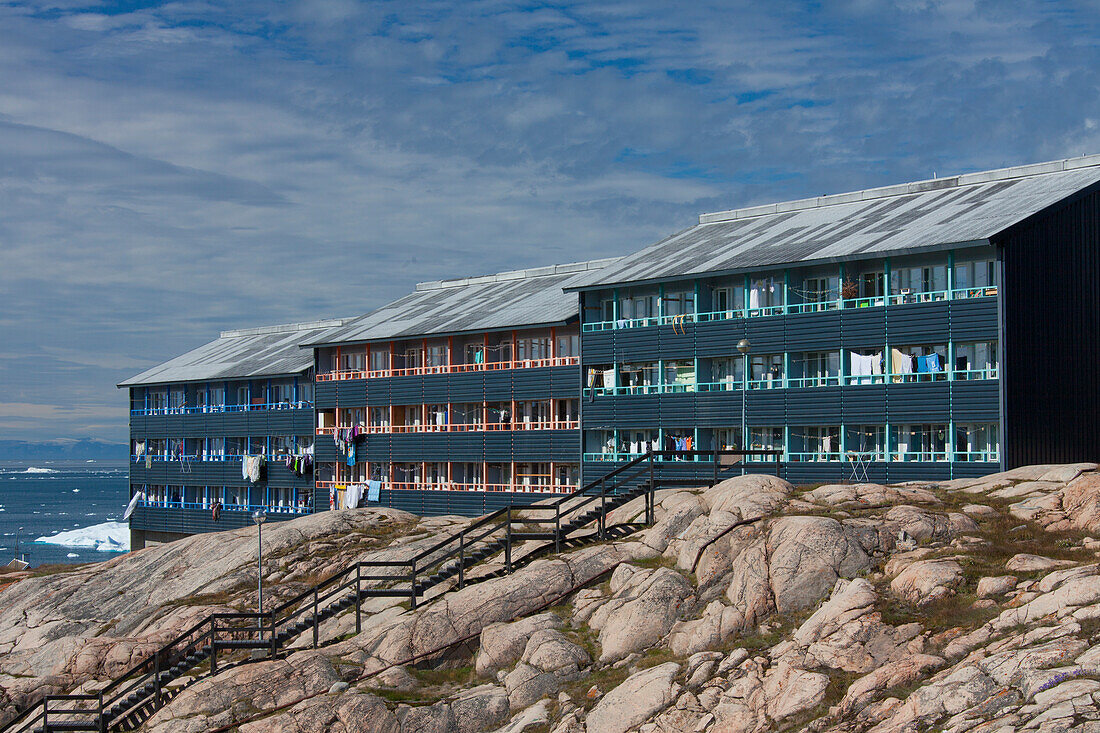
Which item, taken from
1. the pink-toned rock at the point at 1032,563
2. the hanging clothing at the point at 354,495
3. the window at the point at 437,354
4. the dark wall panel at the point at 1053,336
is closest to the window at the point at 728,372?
the dark wall panel at the point at 1053,336

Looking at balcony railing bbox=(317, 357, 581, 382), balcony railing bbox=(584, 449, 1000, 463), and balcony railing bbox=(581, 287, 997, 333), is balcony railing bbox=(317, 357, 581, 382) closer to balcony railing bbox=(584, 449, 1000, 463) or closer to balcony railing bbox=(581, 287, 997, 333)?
balcony railing bbox=(581, 287, 997, 333)

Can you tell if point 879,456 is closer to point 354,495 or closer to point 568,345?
point 568,345

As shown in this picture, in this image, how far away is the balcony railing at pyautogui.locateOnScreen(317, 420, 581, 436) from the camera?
6349cm

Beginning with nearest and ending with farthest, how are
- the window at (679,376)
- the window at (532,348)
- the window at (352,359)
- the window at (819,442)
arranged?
the window at (819,442) < the window at (679,376) < the window at (532,348) < the window at (352,359)

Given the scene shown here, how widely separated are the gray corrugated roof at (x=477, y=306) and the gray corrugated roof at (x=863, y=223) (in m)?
5.33

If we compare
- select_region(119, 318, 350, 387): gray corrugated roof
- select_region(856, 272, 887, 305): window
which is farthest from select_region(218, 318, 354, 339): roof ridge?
select_region(856, 272, 887, 305): window

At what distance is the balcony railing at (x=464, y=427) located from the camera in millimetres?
63487

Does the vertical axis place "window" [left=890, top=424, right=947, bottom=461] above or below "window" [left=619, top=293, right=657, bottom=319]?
below

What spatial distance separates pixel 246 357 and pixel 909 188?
50898 mm

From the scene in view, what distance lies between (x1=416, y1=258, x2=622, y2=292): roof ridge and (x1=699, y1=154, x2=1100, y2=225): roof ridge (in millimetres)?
8792

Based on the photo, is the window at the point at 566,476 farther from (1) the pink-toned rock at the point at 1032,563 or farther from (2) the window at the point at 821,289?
(1) the pink-toned rock at the point at 1032,563

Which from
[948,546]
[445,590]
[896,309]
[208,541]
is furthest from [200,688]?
[896,309]

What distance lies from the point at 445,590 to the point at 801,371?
2235 cm

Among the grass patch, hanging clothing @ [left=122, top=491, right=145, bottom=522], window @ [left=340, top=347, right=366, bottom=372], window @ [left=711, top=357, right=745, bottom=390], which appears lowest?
hanging clothing @ [left=122, top=491, right=145, bottom=522]
